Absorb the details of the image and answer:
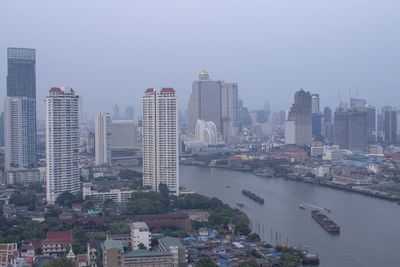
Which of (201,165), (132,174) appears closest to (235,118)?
(201,165)

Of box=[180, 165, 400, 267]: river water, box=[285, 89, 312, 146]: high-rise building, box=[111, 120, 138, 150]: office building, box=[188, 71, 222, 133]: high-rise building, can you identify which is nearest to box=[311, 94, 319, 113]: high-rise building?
box=[188, 71, 222, 133]: high-rise building

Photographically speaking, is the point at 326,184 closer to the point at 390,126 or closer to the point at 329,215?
the point at 329,215

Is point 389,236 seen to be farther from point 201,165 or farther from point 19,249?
point 201,165

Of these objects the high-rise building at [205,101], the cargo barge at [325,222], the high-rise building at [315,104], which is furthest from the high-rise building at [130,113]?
the cargo barge at [325,222]

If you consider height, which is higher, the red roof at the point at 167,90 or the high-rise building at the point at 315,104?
the high-rise building at the point at 315,104

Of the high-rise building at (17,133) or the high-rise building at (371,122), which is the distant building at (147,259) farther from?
the high-rise building at (371,122)

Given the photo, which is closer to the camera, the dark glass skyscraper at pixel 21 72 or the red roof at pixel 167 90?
the red roof at pixel 167 90
